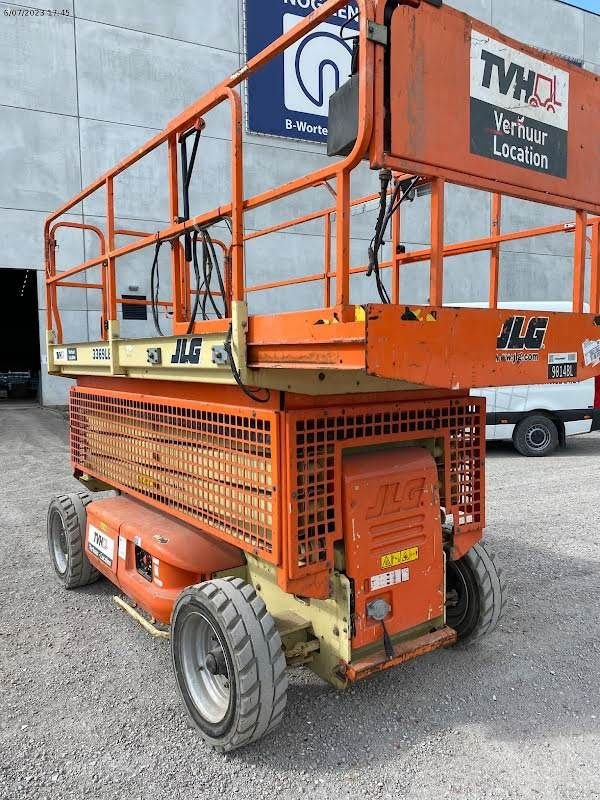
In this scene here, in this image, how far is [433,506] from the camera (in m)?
3.01

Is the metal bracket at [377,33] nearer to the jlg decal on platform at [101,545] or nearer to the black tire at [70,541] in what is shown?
the jlg decal on platform at [101,545]

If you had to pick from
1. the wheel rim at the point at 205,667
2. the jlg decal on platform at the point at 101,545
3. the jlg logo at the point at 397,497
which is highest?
the jlg logo at the point at 397,497

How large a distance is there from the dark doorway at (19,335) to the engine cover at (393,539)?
1368 cm

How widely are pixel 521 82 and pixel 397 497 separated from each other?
6.01 feet

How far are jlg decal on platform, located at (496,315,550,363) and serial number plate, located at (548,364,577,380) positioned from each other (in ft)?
0.37

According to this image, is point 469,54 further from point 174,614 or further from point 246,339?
point 174,614

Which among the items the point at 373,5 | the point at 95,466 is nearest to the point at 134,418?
the point at 95,466

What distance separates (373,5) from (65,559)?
4.23 metres

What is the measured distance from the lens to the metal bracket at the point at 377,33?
1886 mm

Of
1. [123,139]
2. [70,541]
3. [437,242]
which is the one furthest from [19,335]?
[437,242]

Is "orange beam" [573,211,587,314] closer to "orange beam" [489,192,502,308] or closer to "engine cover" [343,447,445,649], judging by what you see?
"orange beam" [489,192,502,308]

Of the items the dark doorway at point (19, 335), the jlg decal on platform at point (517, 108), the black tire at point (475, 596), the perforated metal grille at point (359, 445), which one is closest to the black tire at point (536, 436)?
the black tire at point (475, 596)

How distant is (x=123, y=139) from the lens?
14.0 m

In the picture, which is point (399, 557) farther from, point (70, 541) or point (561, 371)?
point (70, 541)
